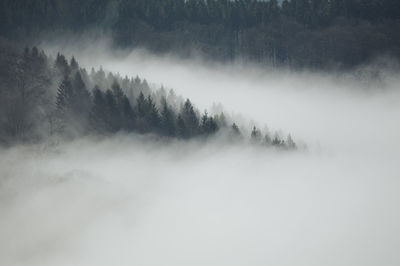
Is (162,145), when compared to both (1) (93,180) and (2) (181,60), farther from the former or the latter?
(2) (181,60)

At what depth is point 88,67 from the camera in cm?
13012

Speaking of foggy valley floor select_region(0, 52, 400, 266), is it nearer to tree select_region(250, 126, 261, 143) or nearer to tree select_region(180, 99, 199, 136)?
tree select_region(250, 126, 261, 143)

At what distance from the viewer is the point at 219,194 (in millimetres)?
93688

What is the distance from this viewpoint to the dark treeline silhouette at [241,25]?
470 ft

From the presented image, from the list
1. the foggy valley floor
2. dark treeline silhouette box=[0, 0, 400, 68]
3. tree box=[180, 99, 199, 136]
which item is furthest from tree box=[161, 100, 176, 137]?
dark treeline silhouette box=[0, 0, 400, 68]

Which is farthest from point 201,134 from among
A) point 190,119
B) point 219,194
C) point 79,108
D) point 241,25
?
point 241,25

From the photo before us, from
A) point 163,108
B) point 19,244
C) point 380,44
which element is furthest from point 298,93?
point 19,244

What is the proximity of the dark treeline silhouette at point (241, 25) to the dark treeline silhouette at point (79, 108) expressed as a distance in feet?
174

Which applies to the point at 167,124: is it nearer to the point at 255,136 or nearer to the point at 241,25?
the point at 255,136

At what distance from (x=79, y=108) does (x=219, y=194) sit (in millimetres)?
36792

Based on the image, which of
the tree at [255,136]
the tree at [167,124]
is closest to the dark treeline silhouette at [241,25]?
the tree at [255,136]

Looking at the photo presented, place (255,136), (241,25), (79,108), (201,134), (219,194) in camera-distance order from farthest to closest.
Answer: (241,25), (255,136), (219,194), (201,134), (79,108)

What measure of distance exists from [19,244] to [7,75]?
41575 millimetres

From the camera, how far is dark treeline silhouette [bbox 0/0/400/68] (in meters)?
143
